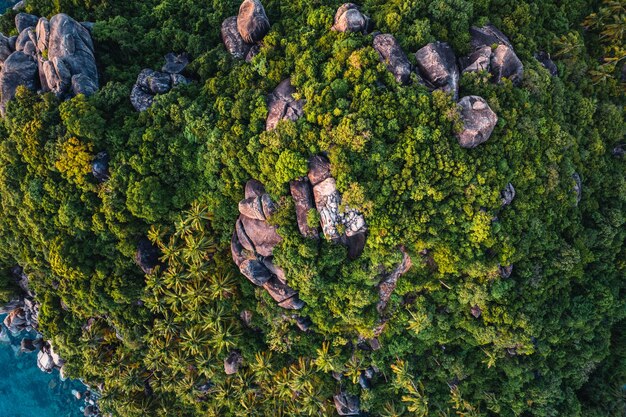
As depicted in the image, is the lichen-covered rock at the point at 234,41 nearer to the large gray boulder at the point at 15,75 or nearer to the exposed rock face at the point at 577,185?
the large gray boulder at the point at 15,75

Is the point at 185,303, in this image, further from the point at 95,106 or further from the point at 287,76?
the point at 287,76

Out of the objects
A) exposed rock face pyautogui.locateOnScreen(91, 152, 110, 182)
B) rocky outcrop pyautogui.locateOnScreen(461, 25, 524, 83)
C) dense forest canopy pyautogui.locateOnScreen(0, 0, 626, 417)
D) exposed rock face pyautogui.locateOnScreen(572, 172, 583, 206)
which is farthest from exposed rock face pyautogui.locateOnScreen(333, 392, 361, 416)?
rocky outcrop pyautogui.locateOnScreen(461, 25, 524, 83)

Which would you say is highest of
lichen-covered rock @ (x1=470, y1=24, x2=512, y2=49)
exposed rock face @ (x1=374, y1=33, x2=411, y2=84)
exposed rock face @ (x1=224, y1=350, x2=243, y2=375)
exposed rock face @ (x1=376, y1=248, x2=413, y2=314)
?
exposed rock face @ (x1=374, y1=33, x2=411, y2=84)

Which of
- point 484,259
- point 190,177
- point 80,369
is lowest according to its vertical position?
point 80,369

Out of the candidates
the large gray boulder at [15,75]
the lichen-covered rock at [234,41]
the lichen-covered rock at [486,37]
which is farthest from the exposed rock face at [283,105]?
the large gray boulder at [15,75]

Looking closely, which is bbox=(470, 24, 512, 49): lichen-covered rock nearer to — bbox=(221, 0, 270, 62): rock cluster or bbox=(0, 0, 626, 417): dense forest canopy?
bbox=(0, 0, 626, 417): dense forest canopy

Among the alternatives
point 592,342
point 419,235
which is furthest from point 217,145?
point 592,342
